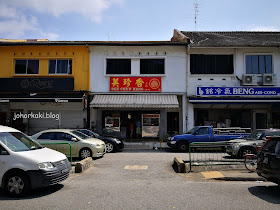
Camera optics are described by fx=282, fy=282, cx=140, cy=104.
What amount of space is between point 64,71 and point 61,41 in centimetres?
231

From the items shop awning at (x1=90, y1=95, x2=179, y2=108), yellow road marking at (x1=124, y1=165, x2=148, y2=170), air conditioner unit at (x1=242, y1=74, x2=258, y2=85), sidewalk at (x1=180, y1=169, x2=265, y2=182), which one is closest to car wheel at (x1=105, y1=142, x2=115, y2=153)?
shop awning at (x1=90, y1=95, x2=179, y2=108)

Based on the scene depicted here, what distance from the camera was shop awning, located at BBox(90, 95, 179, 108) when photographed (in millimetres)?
19016

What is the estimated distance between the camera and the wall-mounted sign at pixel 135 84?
66.4 ft

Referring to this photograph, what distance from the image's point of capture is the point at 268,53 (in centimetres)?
2059

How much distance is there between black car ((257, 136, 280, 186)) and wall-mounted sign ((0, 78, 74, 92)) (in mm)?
15236

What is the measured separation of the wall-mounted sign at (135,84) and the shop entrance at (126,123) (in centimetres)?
205

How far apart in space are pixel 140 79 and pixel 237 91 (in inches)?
271

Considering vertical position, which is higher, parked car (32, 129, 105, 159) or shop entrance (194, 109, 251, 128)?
shop entrance (194, 109, 251, 128)

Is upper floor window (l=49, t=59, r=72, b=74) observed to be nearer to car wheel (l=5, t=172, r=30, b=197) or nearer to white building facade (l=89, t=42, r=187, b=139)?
white building facade (l=89, t=42, r=187, b=139)

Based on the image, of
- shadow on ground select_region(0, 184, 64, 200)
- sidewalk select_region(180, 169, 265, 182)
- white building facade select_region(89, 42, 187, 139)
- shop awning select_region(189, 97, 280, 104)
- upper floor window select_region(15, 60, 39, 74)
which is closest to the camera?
shadow on ground select_region(0, 184, 64, 200)

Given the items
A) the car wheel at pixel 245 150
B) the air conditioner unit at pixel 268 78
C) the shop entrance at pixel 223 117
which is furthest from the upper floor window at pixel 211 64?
the car wheel at pixel 245 150

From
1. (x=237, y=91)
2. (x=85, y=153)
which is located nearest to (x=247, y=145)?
(x=85, y=153)

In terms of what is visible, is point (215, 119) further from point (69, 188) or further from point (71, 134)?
point (69, 188)

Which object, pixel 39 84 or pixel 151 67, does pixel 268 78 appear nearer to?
pixel 151 67
